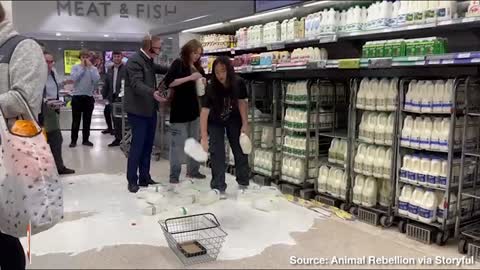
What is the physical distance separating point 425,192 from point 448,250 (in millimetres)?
472

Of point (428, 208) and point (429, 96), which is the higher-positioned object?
point (429, 96)

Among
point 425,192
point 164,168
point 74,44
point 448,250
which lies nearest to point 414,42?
point 425,192

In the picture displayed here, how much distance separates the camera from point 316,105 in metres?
4.91

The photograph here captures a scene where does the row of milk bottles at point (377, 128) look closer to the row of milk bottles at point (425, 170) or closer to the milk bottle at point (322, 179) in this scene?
the row of milk bottles at point (425, 170)

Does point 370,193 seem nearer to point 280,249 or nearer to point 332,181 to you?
point 332,181

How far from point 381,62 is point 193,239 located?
2.10 meters

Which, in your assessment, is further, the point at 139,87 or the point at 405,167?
the point at 139,87

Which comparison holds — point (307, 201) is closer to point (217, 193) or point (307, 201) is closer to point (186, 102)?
point (217, 193)

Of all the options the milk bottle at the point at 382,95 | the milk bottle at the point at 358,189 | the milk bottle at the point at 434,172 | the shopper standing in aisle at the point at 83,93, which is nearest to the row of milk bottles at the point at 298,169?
the milk bottle at the point at 358,189

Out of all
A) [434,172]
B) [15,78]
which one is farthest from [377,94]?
[15,78]

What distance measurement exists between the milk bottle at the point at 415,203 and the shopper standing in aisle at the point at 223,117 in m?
1.80

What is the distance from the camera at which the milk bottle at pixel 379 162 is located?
161 inches

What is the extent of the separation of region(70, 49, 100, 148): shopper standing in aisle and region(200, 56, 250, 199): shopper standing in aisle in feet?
14.1

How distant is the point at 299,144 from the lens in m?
5.04
